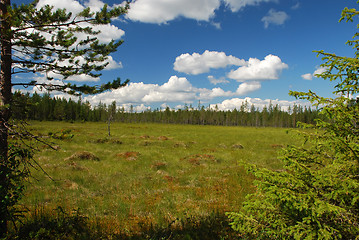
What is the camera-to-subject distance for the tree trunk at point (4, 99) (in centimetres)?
409

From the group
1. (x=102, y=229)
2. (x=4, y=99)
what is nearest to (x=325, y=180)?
(x=102, y=229)

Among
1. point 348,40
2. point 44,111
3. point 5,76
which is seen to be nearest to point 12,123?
point 5,76

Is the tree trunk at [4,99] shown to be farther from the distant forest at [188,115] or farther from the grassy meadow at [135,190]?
the distant forest at [188,115]

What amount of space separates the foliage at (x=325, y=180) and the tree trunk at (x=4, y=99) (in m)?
5.53

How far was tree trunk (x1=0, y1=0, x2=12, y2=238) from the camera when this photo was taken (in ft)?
13.4

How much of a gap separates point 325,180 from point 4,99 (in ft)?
25.1

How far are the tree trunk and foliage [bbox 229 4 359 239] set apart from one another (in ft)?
18.1

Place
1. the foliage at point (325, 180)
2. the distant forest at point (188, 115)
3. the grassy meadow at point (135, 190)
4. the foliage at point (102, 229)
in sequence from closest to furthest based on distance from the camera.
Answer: the foliage at point (325, 180) < the foliage at point (102, 229) < the grassy meadow at point (135, 190) < the distant forest at point (188, 115)

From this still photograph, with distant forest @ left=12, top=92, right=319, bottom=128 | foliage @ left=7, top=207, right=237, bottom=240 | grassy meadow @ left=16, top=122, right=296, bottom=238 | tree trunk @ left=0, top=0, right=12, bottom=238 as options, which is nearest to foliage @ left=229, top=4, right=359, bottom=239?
grassy meadow @ left=16, top=122, right=296, bottom=238

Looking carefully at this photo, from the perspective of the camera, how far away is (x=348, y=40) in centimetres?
420

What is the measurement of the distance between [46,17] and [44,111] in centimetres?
10847

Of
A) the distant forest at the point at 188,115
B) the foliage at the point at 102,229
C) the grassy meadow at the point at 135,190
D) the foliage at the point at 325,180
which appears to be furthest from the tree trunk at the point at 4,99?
the distant forest at the point at 188,115

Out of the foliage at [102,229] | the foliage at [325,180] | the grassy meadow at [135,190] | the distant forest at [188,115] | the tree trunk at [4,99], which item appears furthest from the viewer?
the distant forest at [188,115]

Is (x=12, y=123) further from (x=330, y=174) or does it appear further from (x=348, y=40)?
(x=348, y=40)
